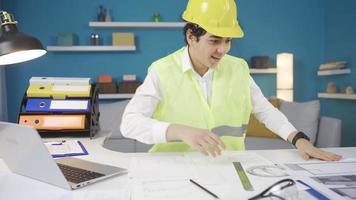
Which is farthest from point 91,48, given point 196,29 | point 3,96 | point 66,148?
point 196,29

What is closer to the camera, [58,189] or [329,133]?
[58,189]

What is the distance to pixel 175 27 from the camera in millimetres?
3928

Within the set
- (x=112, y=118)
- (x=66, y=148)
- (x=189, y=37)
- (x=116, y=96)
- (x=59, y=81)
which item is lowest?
(x=112, y=118)

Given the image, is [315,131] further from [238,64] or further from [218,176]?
[218,176]

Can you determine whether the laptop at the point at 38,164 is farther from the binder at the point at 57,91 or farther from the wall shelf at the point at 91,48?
the wall shelf at the point at 91,48

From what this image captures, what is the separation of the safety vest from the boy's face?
84 millimetres

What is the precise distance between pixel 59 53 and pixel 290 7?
9.46 feet

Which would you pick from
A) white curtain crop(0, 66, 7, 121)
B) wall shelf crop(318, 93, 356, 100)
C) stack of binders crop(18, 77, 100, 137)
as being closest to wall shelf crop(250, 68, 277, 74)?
wall shelf crop(318, 93, 356, 100)

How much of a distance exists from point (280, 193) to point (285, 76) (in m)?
3.24

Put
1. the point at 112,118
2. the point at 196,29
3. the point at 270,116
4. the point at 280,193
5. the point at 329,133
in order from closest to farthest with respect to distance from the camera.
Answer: the point at 280,193
the point at 196,29
the point at 270,116
the point at 329,133
the point at 112,118

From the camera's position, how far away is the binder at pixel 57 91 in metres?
1.70

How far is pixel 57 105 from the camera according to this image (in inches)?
65.4

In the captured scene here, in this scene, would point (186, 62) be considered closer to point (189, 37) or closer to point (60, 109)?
point (189, 37)

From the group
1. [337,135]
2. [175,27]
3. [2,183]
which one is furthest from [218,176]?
[175,27]
